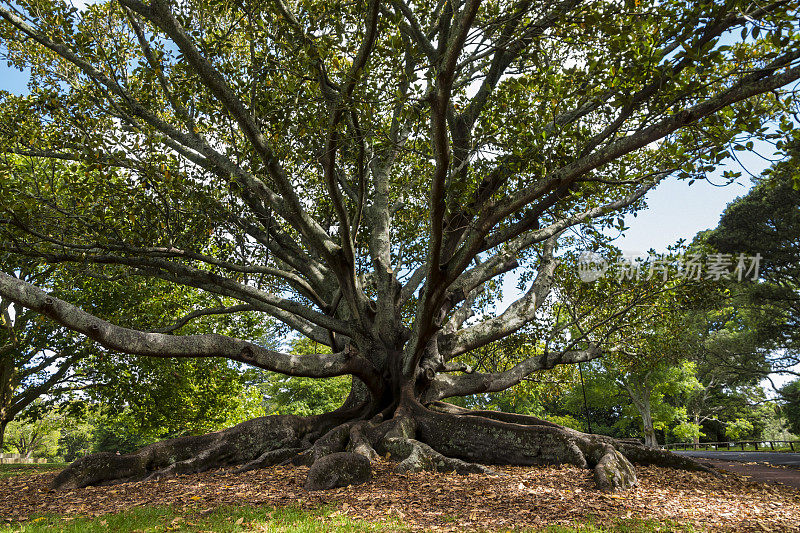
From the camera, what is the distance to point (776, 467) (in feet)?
39.7

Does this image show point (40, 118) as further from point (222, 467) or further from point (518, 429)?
point (518, 429)

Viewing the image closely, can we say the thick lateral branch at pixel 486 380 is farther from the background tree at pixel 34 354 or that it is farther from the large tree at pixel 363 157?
the background tree at pixel 34 354

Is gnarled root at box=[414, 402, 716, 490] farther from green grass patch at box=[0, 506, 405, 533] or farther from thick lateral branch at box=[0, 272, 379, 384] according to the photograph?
green grass patch at box=[0, 506, 405, 533]

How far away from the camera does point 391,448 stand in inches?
327

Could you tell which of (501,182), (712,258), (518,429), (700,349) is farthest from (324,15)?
(700,349)

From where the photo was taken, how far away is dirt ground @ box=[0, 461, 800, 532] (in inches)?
201

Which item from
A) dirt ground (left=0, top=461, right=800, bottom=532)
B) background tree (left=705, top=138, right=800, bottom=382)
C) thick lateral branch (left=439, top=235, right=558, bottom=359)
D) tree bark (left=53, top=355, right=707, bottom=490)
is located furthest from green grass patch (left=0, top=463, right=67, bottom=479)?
background tree (left=705, top=138, right=800, bottom=382)

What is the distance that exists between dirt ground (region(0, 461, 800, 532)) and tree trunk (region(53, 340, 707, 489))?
39 cm

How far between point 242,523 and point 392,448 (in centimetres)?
387

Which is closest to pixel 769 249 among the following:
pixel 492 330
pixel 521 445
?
pixel 492 330

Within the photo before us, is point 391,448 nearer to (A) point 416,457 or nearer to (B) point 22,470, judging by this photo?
(A) point 416,457

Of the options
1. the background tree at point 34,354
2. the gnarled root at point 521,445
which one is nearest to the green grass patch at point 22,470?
the background tree at point 34,354

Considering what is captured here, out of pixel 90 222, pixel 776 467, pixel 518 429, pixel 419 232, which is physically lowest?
pixel 776 467

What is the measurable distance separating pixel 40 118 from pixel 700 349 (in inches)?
1278
